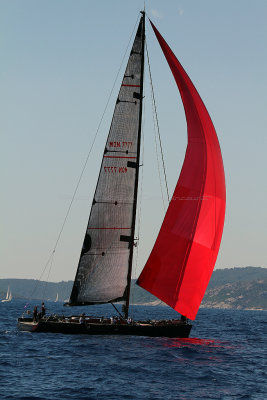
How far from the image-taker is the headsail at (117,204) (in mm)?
32469

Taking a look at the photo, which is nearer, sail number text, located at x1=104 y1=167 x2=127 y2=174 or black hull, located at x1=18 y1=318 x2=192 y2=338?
black hull, located at x1=18 y1=318 x2=192 y2=338

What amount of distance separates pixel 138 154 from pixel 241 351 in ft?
41.4

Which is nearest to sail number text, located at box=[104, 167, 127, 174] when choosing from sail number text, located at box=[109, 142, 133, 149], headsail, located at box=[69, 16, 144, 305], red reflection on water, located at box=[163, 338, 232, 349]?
headsail, located at box=[69, 16, 144, 305]

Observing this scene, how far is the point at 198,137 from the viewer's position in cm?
3161

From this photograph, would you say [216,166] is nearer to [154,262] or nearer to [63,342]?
[154,262]

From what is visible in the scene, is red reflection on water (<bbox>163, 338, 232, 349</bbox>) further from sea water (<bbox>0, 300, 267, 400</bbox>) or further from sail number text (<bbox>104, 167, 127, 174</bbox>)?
sail number text (<bbox>104, 167, 127, 174</bbox>)

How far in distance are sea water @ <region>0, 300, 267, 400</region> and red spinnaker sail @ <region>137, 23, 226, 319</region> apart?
2.94m

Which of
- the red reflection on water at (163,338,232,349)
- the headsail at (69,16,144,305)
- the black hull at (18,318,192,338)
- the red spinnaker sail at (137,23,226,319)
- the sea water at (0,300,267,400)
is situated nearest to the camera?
the sea water at (0,300,267,400)

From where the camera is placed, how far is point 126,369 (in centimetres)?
2320

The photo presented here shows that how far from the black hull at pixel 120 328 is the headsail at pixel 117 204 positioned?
78.2 inches

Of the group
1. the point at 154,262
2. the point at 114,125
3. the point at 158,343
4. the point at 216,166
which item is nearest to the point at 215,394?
the point at 158,343

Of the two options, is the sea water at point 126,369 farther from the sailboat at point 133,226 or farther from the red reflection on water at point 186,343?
the sailboat at point 133,226

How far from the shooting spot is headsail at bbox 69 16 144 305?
107 feet

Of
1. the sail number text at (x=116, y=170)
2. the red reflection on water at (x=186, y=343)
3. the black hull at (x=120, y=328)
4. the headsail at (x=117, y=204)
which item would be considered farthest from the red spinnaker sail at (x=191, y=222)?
the sail number text at (x=116, y=170)
